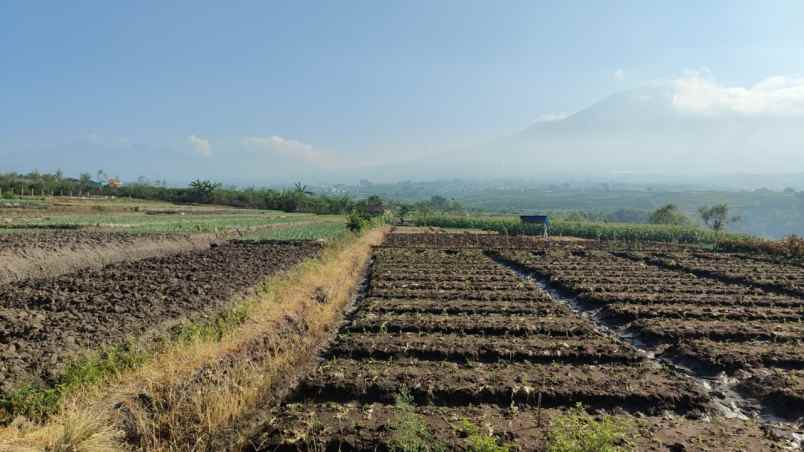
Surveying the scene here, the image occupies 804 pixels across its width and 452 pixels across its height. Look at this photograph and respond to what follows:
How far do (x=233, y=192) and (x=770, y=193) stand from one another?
17899 cm

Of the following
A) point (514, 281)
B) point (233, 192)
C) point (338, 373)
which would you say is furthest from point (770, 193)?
point (338, 373)

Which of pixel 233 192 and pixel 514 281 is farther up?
pixel 233 192

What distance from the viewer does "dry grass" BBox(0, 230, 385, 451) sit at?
186 inches

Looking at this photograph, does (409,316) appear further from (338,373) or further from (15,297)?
(15,297)

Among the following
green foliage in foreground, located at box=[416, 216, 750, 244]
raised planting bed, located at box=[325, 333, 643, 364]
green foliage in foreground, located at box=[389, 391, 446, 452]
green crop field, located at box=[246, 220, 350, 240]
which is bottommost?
green foliage in foreground, located at box=[416, 216, 750, 244]

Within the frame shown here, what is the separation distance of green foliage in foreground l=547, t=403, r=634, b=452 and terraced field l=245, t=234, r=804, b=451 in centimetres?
20

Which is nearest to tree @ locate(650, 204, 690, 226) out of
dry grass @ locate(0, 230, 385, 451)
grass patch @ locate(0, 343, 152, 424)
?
dry grass @ locate(0, 230, 385, 451)

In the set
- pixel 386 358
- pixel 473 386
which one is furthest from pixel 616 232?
pixel 473 386

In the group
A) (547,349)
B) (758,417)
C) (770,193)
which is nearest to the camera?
(758,417)

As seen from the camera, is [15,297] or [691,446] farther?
[15,297]

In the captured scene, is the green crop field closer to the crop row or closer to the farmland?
the farmland

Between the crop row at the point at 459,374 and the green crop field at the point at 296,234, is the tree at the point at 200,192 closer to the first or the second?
the green crop field at the point at 296,234

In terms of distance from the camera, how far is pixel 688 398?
654cm

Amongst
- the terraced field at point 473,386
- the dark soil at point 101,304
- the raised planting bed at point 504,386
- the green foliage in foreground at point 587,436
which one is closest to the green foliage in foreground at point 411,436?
the terraced field at point 473,386
